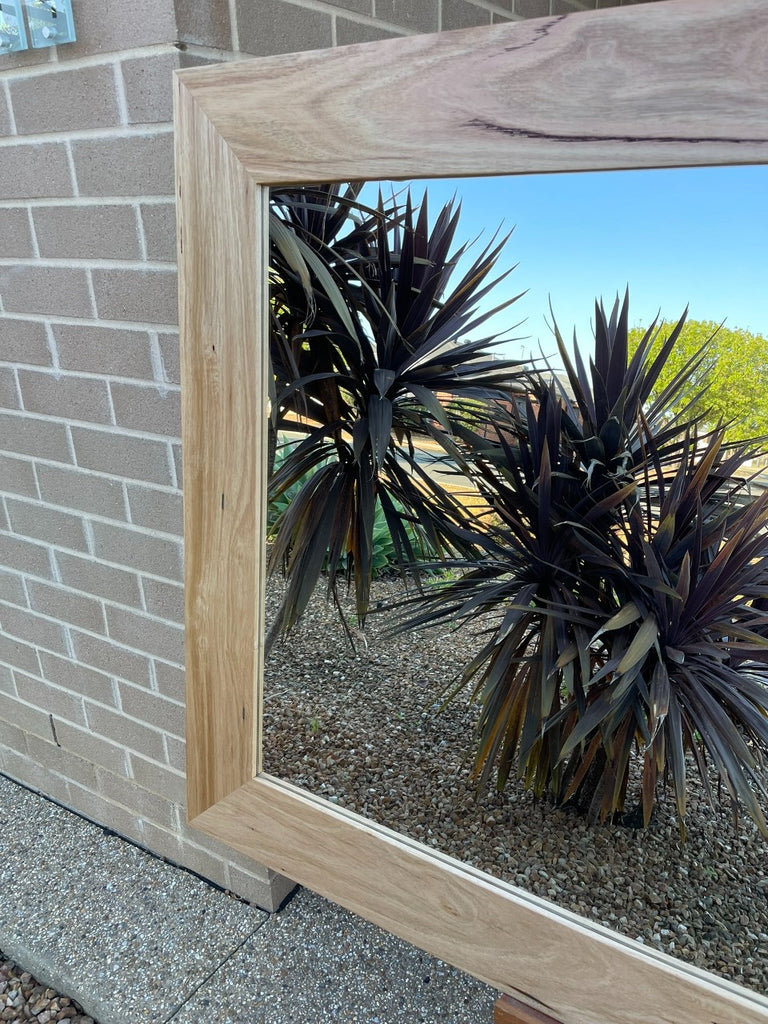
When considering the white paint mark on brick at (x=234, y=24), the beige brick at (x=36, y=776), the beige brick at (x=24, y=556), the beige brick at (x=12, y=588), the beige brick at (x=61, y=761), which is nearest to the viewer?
the white paint mark on brick at (x=234, y=24)

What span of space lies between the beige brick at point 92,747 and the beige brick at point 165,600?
1.76 feet

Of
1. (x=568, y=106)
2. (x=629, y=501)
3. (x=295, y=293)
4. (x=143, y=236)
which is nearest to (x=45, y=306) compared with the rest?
(x=143, y=236)

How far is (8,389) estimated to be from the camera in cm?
168

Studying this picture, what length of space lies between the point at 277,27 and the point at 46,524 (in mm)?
1261

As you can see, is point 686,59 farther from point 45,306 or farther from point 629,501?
point 45,306

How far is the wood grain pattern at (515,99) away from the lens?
0.80 metres

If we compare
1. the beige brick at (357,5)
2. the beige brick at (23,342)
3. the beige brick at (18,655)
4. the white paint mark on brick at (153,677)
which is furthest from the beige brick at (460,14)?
the beige brick at (18,655)

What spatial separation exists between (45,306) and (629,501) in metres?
1.30

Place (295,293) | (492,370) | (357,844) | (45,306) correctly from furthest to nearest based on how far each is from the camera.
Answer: (45,306) < (357,844) < (295,293) < (492,370)

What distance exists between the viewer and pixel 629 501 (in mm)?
1039

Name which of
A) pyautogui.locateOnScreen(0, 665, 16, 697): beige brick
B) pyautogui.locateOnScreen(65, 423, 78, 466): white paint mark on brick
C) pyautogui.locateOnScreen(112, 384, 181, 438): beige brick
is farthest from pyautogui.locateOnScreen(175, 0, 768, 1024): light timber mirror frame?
pyautogui.locateOnScreen(0, 665, 16, 697): beige brick

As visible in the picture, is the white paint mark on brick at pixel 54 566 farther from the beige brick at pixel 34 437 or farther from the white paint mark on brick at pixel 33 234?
the white paint mark on brick at pixel 33 234

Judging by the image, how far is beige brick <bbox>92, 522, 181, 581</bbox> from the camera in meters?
1.55

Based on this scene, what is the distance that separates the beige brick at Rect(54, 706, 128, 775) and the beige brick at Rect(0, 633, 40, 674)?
194mm
